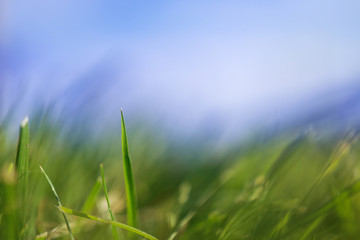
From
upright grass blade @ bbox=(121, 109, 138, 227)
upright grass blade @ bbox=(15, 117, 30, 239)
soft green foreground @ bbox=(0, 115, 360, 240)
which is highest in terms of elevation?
upright grass blade @ bbox=(15, 117, 30, 239)

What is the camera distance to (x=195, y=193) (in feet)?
1.41

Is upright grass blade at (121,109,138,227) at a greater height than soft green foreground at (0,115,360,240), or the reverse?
upright grass blade at (121,109,138,227)

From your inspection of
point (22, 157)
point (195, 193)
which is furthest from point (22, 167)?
point (195, 193)

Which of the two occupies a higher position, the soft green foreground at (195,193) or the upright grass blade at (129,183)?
the upright grass blade at (129,183)

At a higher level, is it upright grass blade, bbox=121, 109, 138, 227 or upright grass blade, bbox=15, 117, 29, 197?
upright grass blade, bbox=15, 117, 29, 197

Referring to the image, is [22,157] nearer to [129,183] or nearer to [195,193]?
[129,183]

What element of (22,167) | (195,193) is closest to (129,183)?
(22,167)

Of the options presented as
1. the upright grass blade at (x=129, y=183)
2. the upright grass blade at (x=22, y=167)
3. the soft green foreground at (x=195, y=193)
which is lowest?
the soft green foreground at (x=195, y=193)

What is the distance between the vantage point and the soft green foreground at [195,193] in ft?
0.76

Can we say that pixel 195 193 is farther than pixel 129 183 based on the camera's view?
Yes

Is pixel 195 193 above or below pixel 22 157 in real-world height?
below

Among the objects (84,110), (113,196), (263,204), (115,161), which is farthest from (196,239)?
(84,110)

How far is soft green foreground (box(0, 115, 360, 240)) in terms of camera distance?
0.76 ft

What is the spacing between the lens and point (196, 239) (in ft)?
0.91
